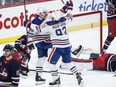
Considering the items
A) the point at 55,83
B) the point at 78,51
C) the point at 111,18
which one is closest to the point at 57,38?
the point at 55,83

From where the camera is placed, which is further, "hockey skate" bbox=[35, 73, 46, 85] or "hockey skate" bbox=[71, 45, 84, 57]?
"hockey skate" bbox=[71, 45, 84, 57]

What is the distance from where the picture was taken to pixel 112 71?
6.10 meters

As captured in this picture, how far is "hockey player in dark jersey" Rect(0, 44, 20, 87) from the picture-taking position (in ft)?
16.1

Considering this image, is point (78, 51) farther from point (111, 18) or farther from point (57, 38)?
point (57, 38)

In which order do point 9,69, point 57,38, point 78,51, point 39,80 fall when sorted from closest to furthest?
point 9,69 → point 57,38 → point 39,80 → point 78,51

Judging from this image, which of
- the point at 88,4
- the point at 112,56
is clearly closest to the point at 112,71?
the point at 112,56

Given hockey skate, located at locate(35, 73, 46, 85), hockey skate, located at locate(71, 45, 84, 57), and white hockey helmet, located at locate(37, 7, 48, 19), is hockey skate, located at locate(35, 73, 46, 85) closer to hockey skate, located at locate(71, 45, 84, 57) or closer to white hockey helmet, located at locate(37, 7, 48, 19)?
white hockey helmet, located at locate(37, 7, 48, 19)

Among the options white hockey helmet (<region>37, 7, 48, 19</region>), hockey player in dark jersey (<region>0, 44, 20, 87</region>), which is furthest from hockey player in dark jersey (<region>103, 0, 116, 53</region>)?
hockey player in dark jersey (<region>0, 44, 20, 87</region>)

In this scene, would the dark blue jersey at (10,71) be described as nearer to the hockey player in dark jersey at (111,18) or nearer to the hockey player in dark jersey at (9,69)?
the hockey player in dark jersey at (9,69)

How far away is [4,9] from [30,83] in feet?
7.97

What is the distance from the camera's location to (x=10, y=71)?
4977 millimetres

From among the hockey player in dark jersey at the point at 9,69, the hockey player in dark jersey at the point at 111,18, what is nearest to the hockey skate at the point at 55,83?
the hockey player in dark jersey at the point at 9,69

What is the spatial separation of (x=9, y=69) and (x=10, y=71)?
3cm

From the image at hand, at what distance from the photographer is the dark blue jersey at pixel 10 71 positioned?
491 centimetres
